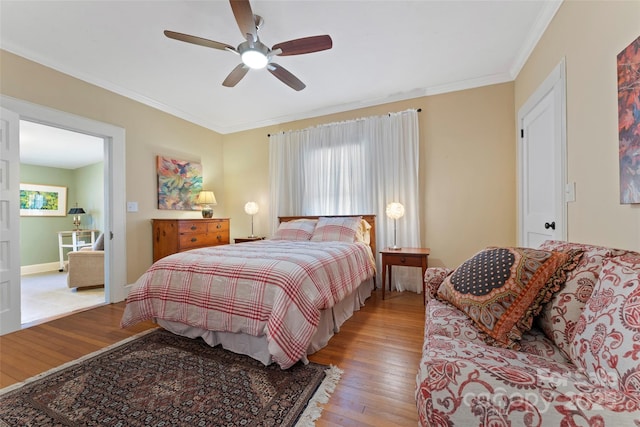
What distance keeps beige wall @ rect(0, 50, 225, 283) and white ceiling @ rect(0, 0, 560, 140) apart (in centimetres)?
12

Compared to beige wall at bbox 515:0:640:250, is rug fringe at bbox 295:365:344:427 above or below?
below

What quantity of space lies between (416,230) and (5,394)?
3.69 metres

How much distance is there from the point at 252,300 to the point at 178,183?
2974 mm

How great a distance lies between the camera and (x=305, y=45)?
206 centimetres

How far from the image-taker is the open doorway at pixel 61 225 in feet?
11.6

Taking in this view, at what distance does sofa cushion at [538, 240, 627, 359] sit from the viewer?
103 cm

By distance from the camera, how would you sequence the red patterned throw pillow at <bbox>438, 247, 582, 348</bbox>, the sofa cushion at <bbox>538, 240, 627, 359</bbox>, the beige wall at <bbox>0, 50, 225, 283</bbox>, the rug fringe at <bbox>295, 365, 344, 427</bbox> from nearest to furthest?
the sofa cushion at <bbox>538, 240, 627, 359</bbox> < the red patterned throw pillow at <bbox>438, 247, 582, 348</bbox> < the rug fringe at <bbox>295, 365, 344, 427</bbox> < the beige wall at <bbox>0, 50, 225, 283</bbox>

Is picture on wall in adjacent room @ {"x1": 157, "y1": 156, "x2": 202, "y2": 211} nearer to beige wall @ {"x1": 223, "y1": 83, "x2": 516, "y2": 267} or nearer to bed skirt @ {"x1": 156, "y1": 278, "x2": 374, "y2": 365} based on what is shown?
bed skirt @ {"x1": 156, "y1": 278, "x2": 374, "y2": 365}

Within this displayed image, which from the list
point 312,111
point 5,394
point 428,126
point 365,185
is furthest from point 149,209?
point 428,126

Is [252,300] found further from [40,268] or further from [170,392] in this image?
[40,268]

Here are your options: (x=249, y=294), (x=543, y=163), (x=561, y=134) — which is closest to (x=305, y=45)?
(x=249, y=294)

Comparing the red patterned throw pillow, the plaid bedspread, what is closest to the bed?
the plaid bedspread

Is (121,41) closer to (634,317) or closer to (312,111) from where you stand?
(312,111)

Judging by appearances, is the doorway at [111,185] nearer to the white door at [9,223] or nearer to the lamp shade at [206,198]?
the white door at [9,223]
